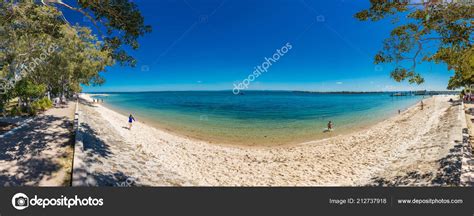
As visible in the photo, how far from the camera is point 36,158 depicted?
291 inches

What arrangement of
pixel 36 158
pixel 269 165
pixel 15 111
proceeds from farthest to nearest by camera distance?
Result: pixel 15 111, pixel 269 165, pixel 36 158

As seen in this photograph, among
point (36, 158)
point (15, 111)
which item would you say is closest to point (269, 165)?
point (36, 158)

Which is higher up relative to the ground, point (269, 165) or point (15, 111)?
point (15, 111)

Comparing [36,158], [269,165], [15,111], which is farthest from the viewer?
[15,111]

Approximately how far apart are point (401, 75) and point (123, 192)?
1022 cm

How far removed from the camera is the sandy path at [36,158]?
6.07m

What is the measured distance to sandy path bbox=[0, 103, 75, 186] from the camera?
6.07m

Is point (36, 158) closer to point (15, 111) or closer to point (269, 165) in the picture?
point (269, 165)

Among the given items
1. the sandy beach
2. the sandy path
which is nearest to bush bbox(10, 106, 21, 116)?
the sandy path

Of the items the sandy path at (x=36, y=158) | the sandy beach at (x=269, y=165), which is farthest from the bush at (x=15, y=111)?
the sandy beach at (x=269, y=165)

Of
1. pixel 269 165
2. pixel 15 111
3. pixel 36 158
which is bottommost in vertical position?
pixel 269 165

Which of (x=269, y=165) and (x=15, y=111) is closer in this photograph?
(x=269, y=165)

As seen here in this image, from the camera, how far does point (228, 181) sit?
9.32m

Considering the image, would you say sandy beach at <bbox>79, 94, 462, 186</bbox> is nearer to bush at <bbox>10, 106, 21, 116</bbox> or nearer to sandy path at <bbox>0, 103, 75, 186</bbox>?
sandy path at <bbox>0, 103, 75, 186</bbox>
